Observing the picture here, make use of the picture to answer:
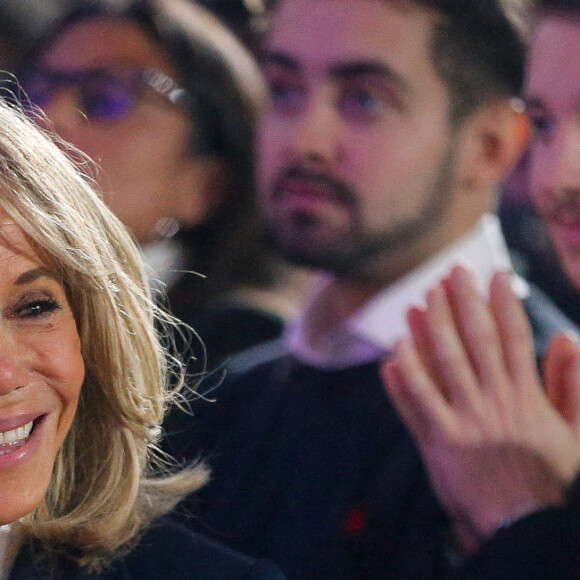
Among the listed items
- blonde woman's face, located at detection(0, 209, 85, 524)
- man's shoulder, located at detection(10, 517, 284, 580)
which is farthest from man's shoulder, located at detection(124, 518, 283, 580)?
blonde woman's face, located at detection(0, 209, 85, 524)

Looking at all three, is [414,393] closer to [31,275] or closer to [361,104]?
[361,104]

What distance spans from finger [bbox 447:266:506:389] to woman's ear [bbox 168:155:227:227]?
1.66 ft

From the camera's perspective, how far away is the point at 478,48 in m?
1.49

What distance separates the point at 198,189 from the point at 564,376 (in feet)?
2.43

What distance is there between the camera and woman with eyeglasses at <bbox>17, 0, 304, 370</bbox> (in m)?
1.72

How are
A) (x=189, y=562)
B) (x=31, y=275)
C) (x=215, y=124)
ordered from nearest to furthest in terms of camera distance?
(x=31, y=275) < (x=189, y=562) < (x=215, y=124)

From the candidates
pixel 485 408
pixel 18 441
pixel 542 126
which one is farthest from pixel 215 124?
pixel 18 441

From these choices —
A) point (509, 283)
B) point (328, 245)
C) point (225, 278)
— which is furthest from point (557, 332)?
point (225, 278)

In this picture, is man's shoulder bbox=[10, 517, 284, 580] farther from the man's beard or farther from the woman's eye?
the man's beard

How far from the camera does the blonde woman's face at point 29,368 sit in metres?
1.03

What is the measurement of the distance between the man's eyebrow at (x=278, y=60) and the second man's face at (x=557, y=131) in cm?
39

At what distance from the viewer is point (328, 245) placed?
1.57 meters

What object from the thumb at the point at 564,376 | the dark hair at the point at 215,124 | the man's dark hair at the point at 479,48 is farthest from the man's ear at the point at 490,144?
the dark hair at the point at 215,124

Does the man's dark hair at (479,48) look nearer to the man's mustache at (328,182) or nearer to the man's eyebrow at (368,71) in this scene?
the man's eyebrow at (368,71)
